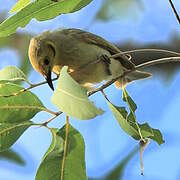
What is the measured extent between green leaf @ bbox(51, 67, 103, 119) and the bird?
28.1 inches

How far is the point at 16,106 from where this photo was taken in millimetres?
976

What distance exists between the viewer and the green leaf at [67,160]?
101 cm

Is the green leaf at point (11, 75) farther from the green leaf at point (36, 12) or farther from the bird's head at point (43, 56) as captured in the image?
the bird's head at point (43, 56)

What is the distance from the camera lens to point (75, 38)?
1788 mm

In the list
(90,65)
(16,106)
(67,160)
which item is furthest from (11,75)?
(90,65)

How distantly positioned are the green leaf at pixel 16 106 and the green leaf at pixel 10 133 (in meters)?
0.01

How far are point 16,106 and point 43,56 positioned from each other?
83cm

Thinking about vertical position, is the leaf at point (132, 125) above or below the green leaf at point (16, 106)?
below

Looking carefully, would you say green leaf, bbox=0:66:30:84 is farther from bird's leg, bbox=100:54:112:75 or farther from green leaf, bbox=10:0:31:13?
bird's leg, bbox=100:54:112:75

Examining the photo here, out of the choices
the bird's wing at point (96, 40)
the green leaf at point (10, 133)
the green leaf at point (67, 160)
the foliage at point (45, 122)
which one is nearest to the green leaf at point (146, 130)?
the foliage at point (45, 122)

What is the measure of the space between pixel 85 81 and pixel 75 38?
1.00 feet

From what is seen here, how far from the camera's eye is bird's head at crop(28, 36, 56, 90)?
1.75m

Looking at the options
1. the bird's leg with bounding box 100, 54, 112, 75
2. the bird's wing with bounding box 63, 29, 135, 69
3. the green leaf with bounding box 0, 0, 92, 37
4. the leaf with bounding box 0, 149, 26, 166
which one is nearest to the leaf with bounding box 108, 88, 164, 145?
the green leaf with bounding box 0, 0, 92, 37

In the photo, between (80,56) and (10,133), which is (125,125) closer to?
(10,133)
